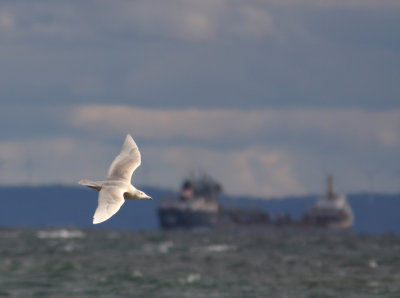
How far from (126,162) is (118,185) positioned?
7.81 ft

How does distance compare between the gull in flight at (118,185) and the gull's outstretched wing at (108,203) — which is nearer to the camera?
the gull's outstretched wing at (108,203)

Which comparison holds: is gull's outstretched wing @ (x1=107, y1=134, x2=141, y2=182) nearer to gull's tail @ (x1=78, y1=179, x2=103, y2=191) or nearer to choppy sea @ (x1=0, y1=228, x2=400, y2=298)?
gull's tail @ (x1=78, y1=179, x2=103, y2=191)

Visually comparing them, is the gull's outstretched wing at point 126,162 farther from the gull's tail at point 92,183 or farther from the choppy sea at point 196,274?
the choppy sea at point 196,274

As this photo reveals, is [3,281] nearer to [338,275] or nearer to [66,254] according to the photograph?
[338,275]

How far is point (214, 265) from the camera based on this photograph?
86.3 meters

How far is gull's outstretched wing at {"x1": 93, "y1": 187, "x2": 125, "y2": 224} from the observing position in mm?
21547

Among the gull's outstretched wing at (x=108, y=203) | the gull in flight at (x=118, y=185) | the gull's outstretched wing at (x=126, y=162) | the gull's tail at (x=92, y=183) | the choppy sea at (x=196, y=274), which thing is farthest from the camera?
the choppy sea at (x=196, y=274)

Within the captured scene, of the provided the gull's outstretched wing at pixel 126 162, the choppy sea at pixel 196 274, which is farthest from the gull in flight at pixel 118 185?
the choppy sea at pixel 196 274

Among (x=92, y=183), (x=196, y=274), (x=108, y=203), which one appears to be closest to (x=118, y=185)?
(x=92, y=183)

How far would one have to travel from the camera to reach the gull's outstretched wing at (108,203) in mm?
21547

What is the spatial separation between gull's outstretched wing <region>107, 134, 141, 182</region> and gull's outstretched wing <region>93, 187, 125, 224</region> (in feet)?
7.58

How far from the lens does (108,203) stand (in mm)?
22859

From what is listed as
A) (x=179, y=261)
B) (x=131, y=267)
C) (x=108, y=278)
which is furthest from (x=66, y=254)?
(x=108, y=278)

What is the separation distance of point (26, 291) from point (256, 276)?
2015 cm
